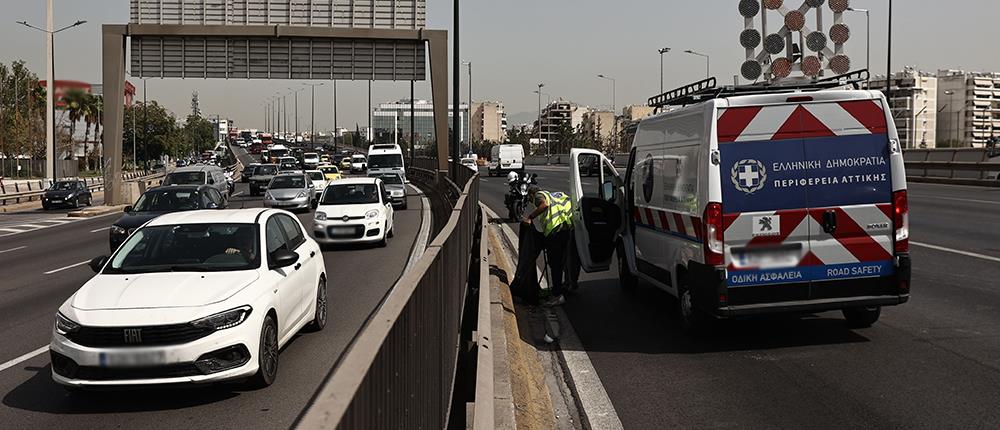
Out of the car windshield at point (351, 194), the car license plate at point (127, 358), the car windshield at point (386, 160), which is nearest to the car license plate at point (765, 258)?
the car license plate at point (127, 358)

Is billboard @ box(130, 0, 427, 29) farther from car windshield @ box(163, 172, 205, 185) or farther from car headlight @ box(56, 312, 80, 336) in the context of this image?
car headlight @ box(56, 312, 80, 336)

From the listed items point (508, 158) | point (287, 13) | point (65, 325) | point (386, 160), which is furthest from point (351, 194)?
point (508, 158)

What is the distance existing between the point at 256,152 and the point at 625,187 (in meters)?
122

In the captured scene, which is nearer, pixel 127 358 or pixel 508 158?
pixel 127 358

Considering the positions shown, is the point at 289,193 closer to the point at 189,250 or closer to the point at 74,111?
the point at 189,250

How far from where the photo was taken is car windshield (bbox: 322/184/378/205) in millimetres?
20047

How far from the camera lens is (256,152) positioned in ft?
417

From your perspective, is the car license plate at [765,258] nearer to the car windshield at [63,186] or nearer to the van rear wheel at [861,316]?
the van rear wheel at [861,316]

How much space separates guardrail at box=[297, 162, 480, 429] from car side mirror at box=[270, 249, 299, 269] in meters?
2.07

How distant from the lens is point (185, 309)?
21.3ft

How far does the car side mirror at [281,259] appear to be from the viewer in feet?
25.6

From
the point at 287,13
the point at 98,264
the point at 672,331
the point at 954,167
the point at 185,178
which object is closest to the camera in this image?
the point at 98,264

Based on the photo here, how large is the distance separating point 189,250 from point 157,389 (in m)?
1.67

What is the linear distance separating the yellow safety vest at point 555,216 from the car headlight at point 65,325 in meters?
5.75
